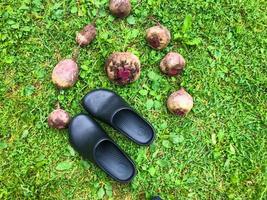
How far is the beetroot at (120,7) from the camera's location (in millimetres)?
4250

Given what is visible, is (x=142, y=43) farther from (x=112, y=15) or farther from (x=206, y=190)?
Result: (x=206, y=190)

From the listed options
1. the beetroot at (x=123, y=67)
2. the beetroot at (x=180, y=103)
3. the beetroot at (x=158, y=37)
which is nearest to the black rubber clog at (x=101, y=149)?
the beetroot at (x=123, y=67)

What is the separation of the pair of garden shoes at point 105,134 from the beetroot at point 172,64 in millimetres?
459

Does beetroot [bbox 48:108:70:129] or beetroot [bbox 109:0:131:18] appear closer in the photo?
beetroot [bbox 48:108:70:129]

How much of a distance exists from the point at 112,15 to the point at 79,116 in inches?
37.0

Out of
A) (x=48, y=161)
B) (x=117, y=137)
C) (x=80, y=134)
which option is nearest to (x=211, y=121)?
(x=117, y=137)

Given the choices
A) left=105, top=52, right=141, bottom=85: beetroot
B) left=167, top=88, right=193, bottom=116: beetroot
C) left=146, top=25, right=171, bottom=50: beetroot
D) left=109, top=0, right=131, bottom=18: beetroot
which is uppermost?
left=109, top=0, right=131, bottom=18: beetroot

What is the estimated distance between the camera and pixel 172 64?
4.20m

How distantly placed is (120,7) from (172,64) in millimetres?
652

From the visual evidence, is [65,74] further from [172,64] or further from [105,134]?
[172,64]

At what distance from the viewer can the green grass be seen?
4137 mm

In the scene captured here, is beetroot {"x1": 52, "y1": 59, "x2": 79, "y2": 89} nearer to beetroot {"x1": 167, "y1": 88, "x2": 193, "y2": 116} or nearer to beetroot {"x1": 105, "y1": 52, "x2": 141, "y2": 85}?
beetroot {"x1": 105, "y1": 52, "x2": 141, "y2": 85}

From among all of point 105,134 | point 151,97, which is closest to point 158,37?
point 151,97

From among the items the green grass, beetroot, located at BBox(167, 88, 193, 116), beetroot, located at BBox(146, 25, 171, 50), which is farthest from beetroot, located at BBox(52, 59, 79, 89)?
beetroot, located at BBox(167, 88, 193, 116)
